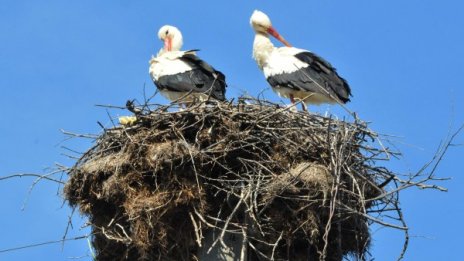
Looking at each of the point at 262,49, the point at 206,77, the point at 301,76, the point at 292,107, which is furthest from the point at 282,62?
the point at 292,107

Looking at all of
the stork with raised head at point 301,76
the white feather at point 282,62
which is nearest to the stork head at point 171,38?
the stork with raised head at point 301,76

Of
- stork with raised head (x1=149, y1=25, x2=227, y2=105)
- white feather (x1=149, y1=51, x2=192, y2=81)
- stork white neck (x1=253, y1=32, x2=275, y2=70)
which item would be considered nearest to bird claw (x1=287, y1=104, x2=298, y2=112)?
stork with raised head (x1=149, y1=25, x2=227, y2=105)

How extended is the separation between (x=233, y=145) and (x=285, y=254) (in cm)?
92

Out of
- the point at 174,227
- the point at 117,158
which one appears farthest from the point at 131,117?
the point at 174,227

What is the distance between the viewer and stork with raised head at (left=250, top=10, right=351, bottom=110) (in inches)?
433

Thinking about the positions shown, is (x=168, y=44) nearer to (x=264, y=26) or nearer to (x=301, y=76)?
(x=264, y=26)

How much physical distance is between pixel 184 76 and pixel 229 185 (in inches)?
96.4

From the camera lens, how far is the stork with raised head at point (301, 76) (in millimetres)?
11008

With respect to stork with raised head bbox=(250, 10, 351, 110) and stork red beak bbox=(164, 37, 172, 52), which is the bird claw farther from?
stork red beak bbox=(164, 37, 172, 52)

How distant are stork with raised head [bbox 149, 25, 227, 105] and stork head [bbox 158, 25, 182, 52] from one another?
0.77 m

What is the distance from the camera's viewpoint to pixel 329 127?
8680mm

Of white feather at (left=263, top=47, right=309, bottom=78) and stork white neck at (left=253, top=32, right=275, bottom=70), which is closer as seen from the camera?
white feather at (left=263, top=47, right=309, bottom=78)

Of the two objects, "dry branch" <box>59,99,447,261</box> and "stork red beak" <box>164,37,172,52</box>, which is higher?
"stork red beak" <box>164,37,172,52</box>

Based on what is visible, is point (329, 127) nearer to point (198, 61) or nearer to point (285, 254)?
point (285, 254)
